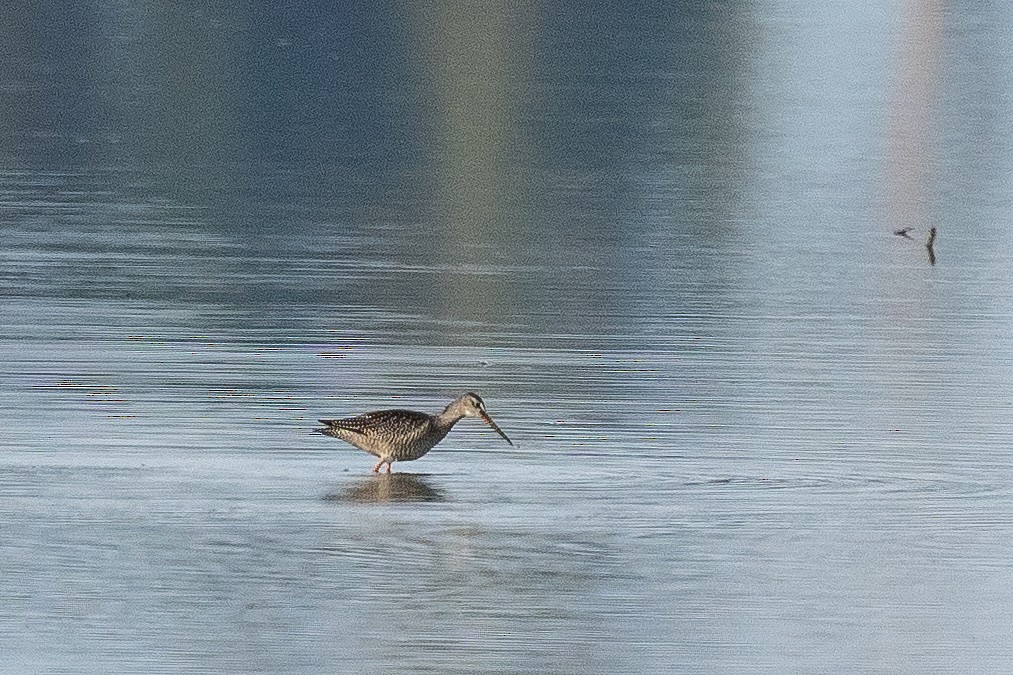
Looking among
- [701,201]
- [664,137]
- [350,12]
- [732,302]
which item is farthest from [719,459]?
[350,12]

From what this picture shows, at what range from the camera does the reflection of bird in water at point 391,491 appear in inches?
447

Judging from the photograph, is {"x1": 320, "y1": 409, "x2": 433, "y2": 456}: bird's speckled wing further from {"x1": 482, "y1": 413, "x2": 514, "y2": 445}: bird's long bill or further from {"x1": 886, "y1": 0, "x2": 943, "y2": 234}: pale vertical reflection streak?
{"x1": 886, "y1": 0, "x2": 943, "y2": 234}: pale vertical reflection streak

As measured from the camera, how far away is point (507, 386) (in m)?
14.1

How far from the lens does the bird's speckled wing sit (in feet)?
38.9

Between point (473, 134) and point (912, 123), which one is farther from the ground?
point (473, 134)

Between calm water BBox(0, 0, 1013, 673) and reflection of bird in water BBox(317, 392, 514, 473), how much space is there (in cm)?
15

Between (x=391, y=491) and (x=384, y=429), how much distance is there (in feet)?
1.24

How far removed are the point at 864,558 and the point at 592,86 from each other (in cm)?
2696

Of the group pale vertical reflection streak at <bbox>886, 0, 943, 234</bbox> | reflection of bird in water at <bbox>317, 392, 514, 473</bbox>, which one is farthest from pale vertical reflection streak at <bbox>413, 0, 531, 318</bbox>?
reflection of bird in water at <bbox>317, 392, 514, 473</bbox>

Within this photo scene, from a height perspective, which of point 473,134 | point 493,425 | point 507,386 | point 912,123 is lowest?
point 912,123

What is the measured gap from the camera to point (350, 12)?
176 ft

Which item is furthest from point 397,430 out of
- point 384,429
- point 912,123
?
point 912,123

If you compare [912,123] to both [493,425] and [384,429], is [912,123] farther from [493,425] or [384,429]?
[384,429]

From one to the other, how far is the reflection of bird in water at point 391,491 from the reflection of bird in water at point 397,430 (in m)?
0.09
